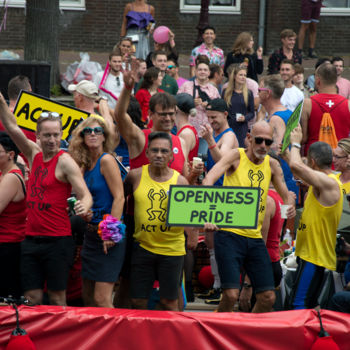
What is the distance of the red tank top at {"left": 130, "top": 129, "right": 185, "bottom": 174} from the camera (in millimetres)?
6656

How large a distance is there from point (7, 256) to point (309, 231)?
98.9 inches

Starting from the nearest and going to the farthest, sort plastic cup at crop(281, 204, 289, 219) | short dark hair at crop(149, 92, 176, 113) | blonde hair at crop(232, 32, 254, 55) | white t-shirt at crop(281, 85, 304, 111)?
1. plastic cup at crop(281, 204, 289, 219)
2. short dark hair at crop(149, 92, 176, 113)
3. white t-shirt at crop(281, 85, 304, 111)
4. blonde hair at crop(232, 32, 254, 55)

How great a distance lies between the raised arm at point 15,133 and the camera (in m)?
6.44

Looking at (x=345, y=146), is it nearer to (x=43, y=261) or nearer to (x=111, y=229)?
(x=111, y=229)

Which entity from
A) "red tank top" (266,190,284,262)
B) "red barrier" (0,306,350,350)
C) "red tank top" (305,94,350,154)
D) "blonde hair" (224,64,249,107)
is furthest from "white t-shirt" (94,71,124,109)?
"red barrier" (0,306,350,350)

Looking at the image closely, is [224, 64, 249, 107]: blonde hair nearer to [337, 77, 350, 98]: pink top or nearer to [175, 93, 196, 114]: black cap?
[337, 77, 350, 98]: pink top

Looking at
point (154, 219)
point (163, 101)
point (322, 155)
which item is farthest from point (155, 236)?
point (322, 155)

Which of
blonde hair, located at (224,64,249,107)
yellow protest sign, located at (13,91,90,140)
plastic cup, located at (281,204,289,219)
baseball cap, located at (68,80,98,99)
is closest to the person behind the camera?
plastic cup, located at (281,204,289,219)

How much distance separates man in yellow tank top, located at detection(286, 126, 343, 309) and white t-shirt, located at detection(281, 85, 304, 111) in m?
4.36

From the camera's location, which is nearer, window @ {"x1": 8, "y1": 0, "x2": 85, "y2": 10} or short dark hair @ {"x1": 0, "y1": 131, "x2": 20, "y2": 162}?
short dark hair @ {"x1": 0, "y1": 131, "x2": 20, "y2": 162}

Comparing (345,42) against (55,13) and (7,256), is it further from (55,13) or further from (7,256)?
(7,256)

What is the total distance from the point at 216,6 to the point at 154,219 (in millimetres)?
14029

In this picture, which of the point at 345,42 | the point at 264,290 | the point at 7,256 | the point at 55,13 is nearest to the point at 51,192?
the point at 7,256

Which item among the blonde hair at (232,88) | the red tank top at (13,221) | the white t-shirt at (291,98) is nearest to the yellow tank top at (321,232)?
the red tank top at (13,221)
